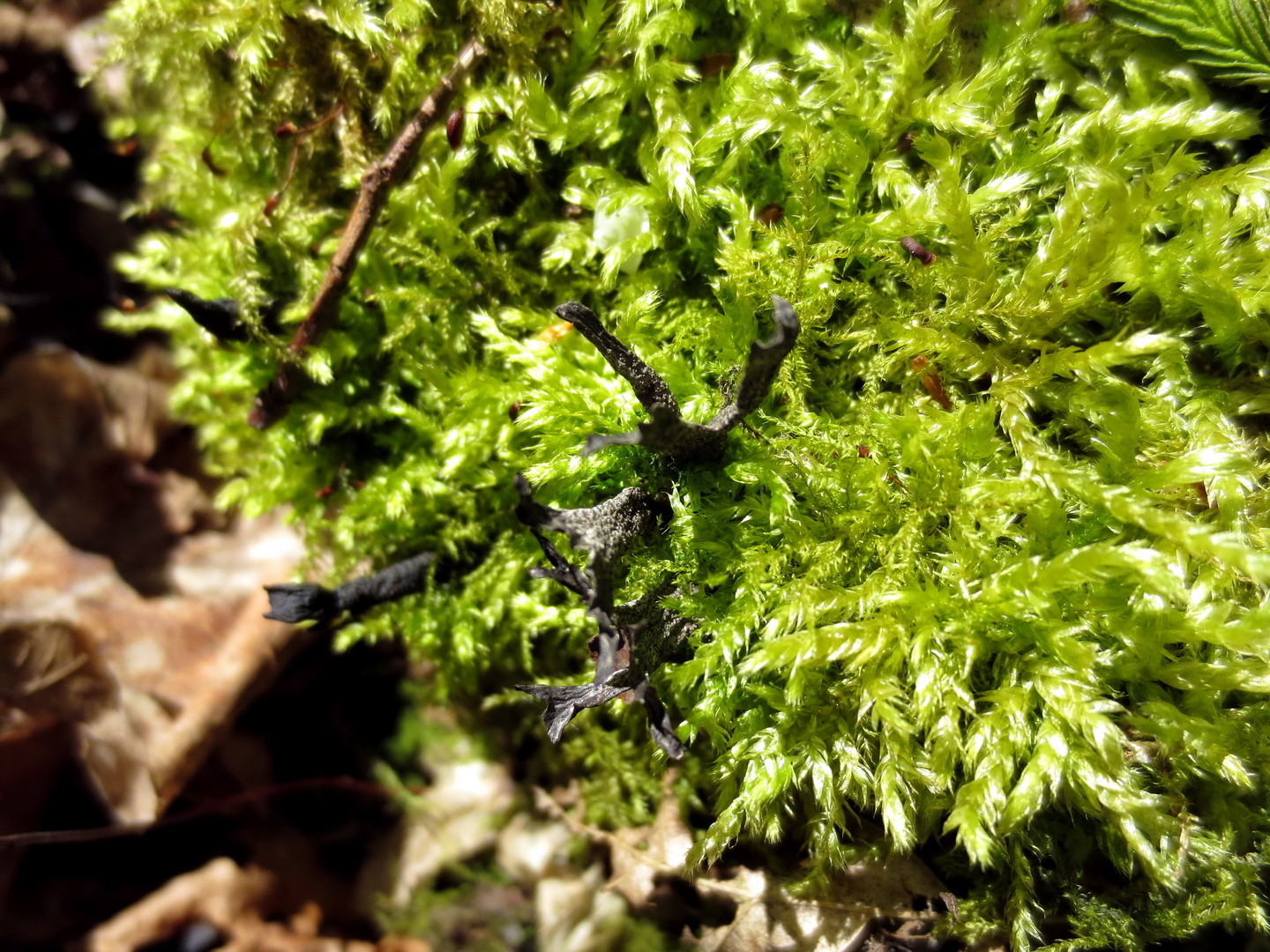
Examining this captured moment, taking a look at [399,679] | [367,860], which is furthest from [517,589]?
[367,860]

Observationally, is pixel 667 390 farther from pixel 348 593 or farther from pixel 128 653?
pixel 128 653

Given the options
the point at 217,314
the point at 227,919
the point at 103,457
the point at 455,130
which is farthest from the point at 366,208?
the point at 227,919

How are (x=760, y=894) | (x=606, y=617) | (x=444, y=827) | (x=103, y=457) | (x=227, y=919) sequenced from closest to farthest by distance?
(x=606, y=617), (x=760, y=894), (x=227, y=919), (x=444, y=827), (x=103, y=457)

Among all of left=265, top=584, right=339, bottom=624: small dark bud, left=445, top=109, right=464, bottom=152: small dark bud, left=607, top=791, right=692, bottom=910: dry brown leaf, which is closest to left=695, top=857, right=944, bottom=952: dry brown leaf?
left=607, top=791, right=692, bottom=910: dry brown leaf

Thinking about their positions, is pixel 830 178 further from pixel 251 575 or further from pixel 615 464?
pixel 251 575

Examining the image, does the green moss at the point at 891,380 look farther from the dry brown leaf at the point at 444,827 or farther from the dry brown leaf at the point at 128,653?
the dry brown leaf at the point at 128,653

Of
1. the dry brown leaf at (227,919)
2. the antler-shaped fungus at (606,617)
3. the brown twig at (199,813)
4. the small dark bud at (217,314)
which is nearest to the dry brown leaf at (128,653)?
the brown twig at (199,813)
